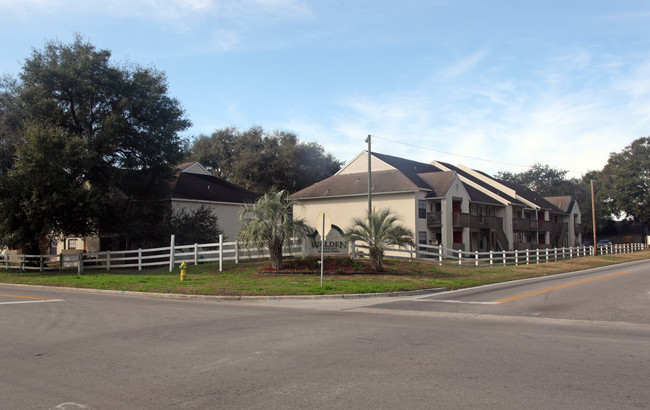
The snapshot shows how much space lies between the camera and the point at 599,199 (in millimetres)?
84250

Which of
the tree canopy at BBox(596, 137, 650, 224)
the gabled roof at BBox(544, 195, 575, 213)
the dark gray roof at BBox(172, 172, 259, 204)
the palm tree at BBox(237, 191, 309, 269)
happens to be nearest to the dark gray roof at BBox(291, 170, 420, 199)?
the dark gray roof at BBox(172, 172, 259, 204)

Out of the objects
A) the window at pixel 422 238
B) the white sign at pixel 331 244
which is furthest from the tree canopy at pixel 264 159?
the white sign at pixel 331 244

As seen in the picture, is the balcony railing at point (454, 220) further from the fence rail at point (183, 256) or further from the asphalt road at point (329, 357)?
the asphalt road at point (329, 357)

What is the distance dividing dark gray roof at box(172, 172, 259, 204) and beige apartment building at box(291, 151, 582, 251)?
205 inches

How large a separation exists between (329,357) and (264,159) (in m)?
50.6

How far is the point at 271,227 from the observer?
23.1 meters

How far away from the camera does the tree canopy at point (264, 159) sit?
2253 inches

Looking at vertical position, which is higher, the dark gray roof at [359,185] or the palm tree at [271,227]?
the dark gray roof at [359,185]

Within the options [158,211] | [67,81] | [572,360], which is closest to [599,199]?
[158,211]

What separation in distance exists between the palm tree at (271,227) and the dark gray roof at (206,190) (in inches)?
628

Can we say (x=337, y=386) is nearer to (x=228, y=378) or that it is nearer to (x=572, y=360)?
(x=228, y=378)

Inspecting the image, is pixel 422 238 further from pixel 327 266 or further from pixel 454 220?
pixel 327 266

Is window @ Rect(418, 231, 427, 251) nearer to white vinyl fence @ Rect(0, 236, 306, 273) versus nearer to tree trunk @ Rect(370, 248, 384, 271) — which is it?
white vinyl fence @ Rect(0, 236, 306, 273)

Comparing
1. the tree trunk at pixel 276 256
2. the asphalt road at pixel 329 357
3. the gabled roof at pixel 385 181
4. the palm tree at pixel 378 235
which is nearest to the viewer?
the asphalt road at pixel 329 357
